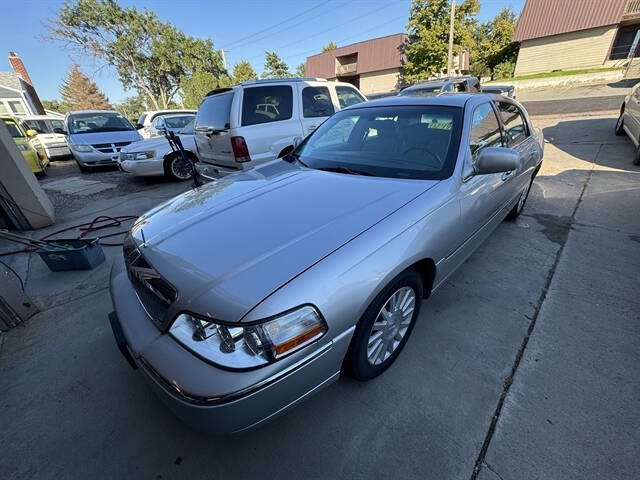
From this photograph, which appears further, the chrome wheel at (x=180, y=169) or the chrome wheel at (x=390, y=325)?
the chrome wheel at (x=180, y=169)

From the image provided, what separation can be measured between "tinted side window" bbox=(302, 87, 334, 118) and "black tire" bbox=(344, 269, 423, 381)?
3.96 meters

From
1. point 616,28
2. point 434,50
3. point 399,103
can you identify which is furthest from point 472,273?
point 616,28

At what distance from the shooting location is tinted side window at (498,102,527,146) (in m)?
3.01

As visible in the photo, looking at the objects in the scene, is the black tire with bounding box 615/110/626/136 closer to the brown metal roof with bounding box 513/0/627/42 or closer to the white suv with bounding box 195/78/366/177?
the white suv with bounding box 195/78/366/177

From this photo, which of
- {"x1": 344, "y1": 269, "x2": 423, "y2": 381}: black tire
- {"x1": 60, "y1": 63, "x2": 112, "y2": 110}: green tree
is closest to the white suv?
{"x1": 344, "y1": 269, "x2": 423, "y2": 381}: black tire

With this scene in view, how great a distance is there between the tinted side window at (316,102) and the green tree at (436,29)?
2311 cm

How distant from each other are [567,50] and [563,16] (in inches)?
95.1

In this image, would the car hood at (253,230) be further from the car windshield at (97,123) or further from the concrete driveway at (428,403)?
the car windshield at (97,123)

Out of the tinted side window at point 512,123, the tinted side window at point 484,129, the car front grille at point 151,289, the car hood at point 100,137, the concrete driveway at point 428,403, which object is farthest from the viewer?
the car hood at point 100,137

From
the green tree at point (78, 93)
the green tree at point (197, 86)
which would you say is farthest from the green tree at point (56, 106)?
the green tree at point (197, 86)

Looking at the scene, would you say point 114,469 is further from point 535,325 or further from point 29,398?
point 535,325

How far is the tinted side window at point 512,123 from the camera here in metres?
3.01

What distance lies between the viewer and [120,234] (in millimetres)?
4254

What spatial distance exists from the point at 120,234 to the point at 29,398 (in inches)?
109
